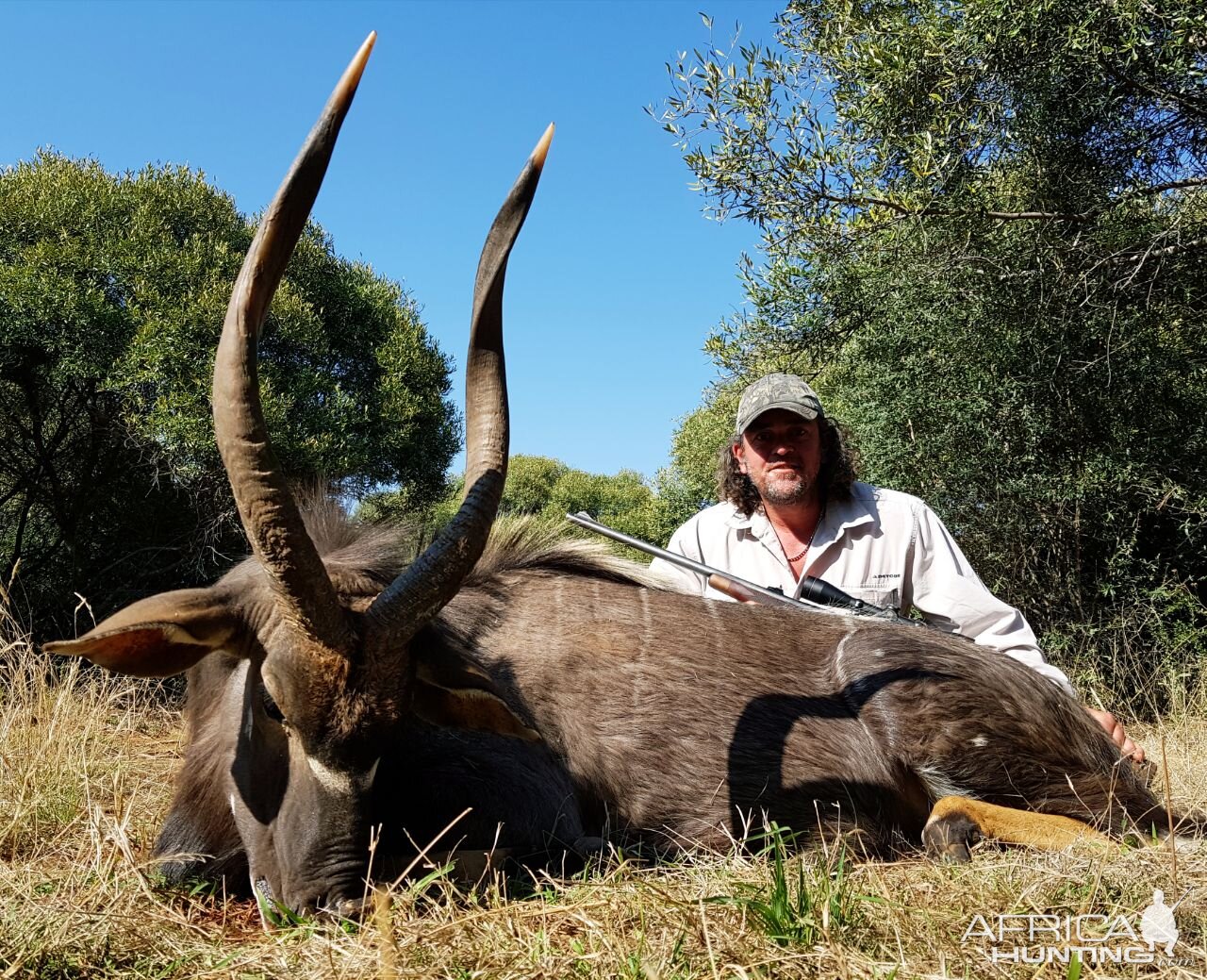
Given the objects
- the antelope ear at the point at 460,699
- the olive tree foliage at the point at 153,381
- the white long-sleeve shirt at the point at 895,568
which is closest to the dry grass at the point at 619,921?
the antelope ear at the point at 460,699

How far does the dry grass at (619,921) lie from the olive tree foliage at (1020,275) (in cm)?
543

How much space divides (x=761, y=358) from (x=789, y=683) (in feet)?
19.8

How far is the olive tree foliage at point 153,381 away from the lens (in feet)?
27.4

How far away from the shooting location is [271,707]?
9.18 feet

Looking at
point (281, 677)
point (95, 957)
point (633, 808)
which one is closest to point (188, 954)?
point (95, 957)

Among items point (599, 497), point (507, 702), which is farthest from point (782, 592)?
point (599, 497)

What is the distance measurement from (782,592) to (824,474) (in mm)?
832

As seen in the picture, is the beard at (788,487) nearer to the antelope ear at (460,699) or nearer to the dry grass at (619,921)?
the dry grass at (619,921)

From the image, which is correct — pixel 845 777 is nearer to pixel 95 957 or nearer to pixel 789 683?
pixel 789 683

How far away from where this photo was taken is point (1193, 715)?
6855 millimetres

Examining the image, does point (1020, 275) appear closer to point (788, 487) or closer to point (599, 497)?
point (788, 487)

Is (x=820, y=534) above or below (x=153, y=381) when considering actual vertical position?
below

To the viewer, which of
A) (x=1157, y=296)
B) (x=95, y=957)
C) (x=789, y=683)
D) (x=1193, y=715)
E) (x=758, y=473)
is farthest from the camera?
(x=1157, y=296)

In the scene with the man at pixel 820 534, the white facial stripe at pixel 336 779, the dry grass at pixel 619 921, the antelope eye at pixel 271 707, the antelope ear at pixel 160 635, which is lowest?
the dry grass at pixel 619 921
